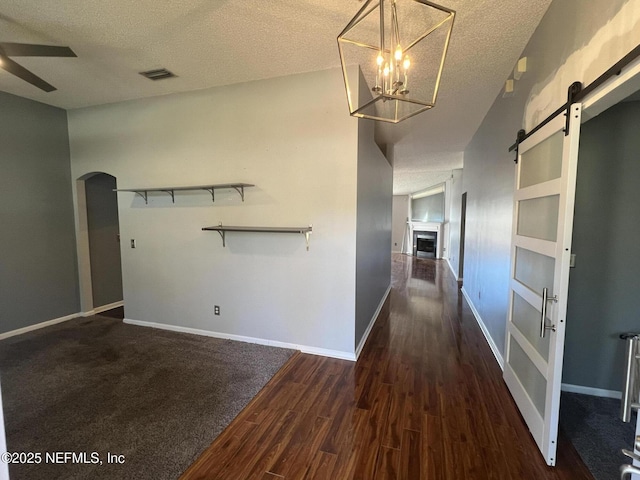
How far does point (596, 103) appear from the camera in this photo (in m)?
1.44

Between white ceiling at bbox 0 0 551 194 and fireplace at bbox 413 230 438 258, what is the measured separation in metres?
7.58

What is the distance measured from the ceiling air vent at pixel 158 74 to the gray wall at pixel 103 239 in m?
2.11

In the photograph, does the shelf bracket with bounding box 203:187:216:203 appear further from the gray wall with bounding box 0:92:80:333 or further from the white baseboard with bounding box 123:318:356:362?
the gray wall with bounding box 0:92:80:333

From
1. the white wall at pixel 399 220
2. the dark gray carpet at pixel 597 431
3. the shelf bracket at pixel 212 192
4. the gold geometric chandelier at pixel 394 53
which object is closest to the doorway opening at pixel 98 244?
the shelf bracket at pixel 212 192

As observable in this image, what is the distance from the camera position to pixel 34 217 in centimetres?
381

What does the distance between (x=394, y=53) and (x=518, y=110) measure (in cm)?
208

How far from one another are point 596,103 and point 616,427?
216 cm

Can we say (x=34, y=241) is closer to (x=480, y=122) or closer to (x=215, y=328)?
(x=215, y=328)

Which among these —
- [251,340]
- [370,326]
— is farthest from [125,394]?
[370,326]

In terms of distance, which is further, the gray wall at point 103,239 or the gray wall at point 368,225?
the gray wall at point 103,239

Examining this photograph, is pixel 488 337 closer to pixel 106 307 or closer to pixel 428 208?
pixel 106 307

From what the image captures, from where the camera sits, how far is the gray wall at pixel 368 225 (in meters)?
3.07

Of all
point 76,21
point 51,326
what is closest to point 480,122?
point 76,21

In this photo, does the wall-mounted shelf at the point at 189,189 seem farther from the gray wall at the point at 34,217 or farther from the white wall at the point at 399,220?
the white wall at the point at 399,220
